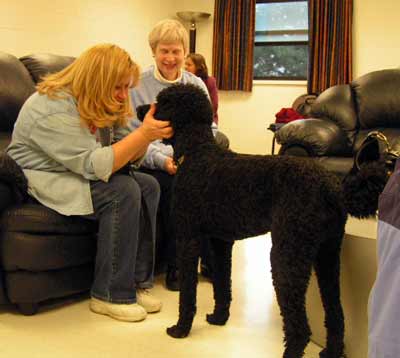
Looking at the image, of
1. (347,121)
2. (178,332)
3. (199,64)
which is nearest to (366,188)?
(178,332)

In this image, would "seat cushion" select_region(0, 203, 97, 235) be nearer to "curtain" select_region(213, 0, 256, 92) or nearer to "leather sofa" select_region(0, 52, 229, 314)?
"leather sofa" select_region(0, 52, 229, 314)

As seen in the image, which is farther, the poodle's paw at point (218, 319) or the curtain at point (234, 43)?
the curtain at point (234, 43)

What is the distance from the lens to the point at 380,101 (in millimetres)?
3789

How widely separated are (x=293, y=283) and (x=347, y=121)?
8.45 feet

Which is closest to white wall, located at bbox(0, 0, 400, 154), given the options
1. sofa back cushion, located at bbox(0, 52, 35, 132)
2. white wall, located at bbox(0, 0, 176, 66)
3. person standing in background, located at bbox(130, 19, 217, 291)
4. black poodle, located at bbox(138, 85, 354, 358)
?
white wall, located at bbox(0, 0, 176, 66)

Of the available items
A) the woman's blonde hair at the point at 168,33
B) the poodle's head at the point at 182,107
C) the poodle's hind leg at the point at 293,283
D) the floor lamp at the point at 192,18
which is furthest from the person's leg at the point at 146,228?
the floor lamp at the point at 192,18

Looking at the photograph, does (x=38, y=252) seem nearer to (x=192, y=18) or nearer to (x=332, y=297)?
(x=332, y=297)

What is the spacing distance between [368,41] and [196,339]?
4.70m

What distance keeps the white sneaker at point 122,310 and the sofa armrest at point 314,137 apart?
185 cm

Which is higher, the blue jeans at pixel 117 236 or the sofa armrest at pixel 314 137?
the sofa armrest at pixel 314 137

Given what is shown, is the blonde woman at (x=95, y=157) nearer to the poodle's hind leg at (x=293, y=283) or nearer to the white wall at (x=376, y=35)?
the poodle's hind leg at (x=293, y=283)

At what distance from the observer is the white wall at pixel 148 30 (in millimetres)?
4164

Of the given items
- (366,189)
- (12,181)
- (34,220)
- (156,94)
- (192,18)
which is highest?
(192,18)

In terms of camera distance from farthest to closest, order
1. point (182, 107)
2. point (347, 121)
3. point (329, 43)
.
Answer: point (329, 43), point (347, 121), point (182, 107)
